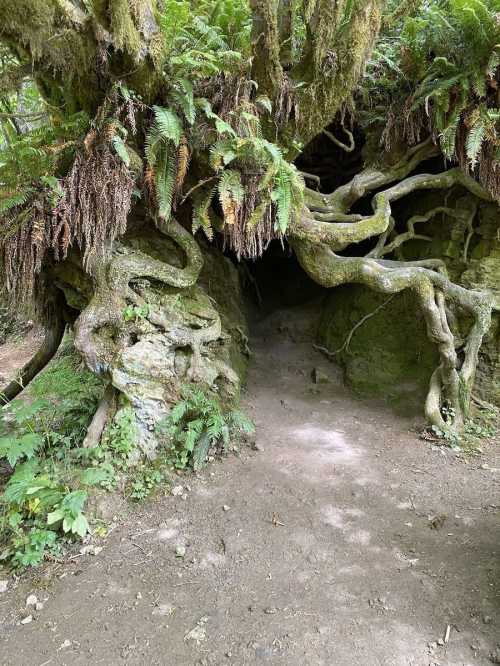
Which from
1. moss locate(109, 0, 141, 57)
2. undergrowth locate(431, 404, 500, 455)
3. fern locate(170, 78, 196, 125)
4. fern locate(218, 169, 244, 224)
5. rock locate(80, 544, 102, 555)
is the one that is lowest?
rock locate(80, 544, 102, 555)

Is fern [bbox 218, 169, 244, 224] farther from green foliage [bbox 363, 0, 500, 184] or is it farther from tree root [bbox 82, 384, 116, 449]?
green foliage [bbox 363, 0, 500, 184]

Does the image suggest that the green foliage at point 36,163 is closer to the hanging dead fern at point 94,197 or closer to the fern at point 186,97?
the hanging dead fern at point 94,197

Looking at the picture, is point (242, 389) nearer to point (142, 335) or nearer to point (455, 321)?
point (142, 335)

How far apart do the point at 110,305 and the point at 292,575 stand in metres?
3.41

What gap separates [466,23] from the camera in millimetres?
4715

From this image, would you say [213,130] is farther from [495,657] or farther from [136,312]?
[495,657]

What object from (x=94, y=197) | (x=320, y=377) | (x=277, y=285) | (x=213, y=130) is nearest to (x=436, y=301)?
(x=320, y=377)

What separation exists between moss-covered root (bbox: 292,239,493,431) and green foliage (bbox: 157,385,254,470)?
98.4 inches

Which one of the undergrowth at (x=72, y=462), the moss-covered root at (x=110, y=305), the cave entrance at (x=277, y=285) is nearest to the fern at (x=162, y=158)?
the moss-covered root at (x=110, y=305)

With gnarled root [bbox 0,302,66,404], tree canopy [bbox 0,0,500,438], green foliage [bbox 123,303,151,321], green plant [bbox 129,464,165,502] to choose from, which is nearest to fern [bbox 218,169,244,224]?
tree canopy [bbox 0,0,500,438]

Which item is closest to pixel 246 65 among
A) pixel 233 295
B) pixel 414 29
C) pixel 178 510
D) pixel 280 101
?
pixel 280 101

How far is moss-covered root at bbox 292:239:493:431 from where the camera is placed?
570 cm

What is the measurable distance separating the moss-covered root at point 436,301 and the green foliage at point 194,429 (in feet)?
8.20

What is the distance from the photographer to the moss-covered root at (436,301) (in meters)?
5.70
